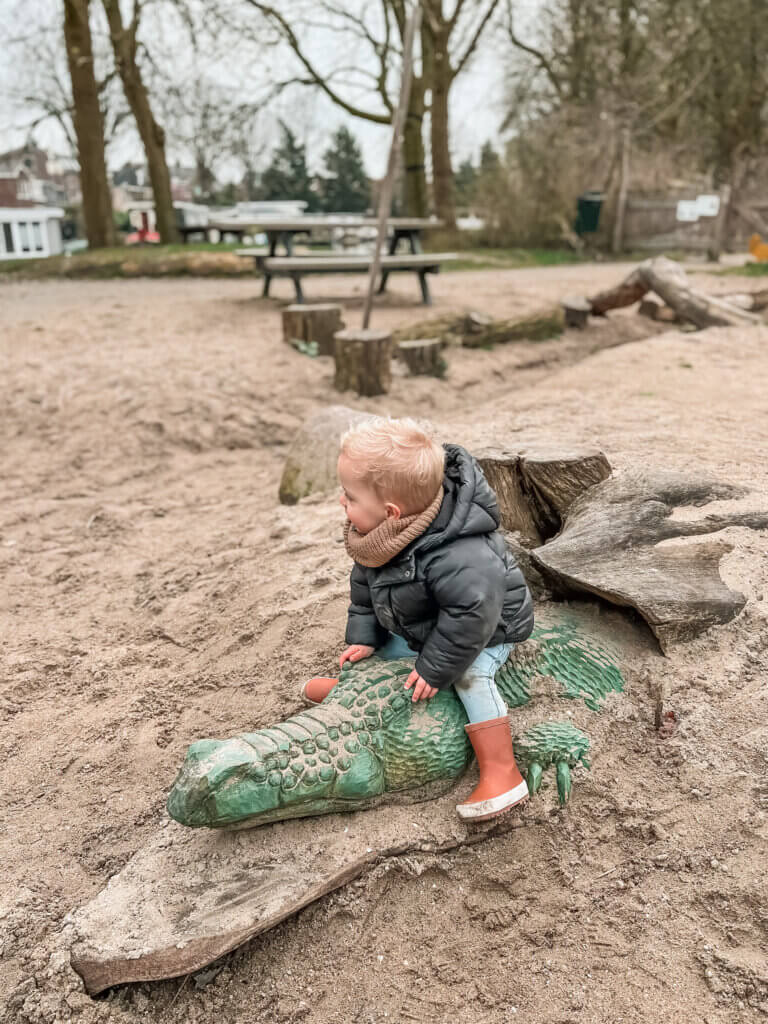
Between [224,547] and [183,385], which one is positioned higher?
[183,385]

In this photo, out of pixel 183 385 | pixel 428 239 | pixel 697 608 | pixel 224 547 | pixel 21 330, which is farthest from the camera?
pixel 428 239

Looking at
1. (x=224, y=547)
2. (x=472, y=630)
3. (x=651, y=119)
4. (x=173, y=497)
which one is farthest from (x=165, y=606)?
(x=651, y=119)

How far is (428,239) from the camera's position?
57.3ft

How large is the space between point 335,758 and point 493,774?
1.22ft

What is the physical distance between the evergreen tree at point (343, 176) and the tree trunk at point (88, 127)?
20.6 metres

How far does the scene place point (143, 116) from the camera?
15555mm

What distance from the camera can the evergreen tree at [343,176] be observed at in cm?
3369

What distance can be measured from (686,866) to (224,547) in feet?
8.46

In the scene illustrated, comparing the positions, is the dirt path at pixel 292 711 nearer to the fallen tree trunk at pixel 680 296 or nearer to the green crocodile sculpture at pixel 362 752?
the green crocodile sculpture at pixel 362 752

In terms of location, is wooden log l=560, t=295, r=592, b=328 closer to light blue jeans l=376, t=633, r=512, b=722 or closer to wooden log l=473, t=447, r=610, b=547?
wooden log l=473, t=447, r=610, b=547

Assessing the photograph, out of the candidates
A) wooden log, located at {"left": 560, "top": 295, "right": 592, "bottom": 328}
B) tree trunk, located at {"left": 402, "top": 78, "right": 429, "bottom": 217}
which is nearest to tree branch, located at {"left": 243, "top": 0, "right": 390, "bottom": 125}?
tree trunk, located at {"left": 402, "top": 78, "right": 429, "bottom": 217}

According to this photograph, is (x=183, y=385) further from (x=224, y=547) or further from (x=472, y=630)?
(x=472, y=630)

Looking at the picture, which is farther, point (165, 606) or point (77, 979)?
point (165, 606)

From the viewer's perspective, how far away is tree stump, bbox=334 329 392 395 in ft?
20.3
